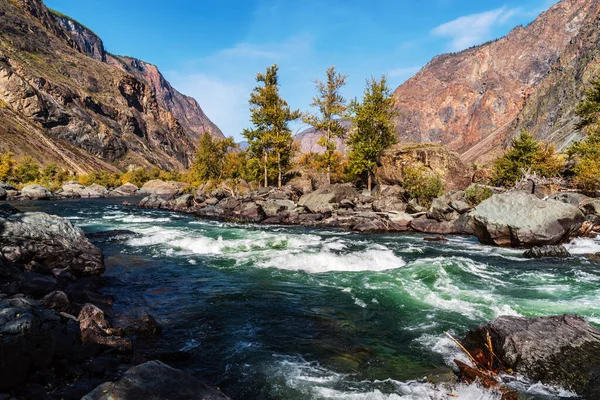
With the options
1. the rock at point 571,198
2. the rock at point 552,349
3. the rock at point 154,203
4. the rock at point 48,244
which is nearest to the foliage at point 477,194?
the rock at point 571,198

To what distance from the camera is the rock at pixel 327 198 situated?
1398 inches

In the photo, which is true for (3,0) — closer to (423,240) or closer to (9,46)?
(9,46)

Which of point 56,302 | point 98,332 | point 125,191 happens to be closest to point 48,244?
point 56,302

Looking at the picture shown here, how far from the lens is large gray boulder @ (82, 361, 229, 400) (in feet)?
14.4

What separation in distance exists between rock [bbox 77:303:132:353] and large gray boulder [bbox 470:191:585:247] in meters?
20.1

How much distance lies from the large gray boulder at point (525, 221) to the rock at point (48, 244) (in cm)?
2069

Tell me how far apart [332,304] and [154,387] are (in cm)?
710

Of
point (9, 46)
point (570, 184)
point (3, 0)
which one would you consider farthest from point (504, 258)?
point (3, 0)

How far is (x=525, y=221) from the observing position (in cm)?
1977

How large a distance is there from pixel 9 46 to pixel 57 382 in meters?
218

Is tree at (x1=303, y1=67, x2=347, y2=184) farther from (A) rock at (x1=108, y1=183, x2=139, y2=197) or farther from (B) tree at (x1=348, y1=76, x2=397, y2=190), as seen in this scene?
(A) rock at (x1=108, y1=183, x2=139, y2=197)

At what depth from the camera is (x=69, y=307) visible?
830 cm

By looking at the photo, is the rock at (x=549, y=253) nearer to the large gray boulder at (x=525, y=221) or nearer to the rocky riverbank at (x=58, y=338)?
the large gray boulder at (x=525, y=221)

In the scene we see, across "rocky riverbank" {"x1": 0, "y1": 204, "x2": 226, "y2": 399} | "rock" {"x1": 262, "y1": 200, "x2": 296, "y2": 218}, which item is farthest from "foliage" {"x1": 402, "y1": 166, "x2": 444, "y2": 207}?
"rocky riverbank" {"x1": 0, "y1": 204, "x2": 226, "y2": 399}
